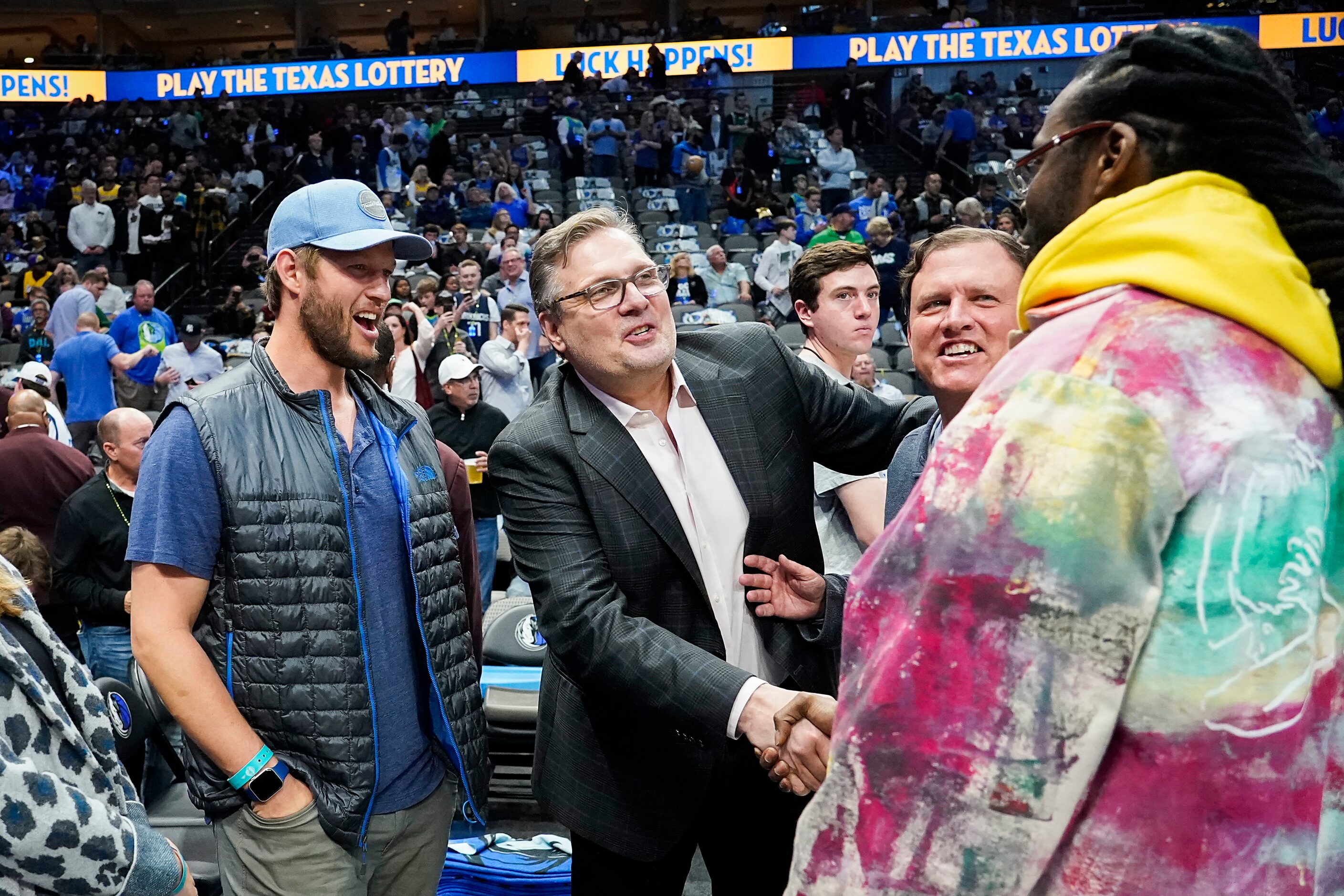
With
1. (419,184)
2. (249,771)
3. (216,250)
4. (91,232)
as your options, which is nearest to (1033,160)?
(249,771)

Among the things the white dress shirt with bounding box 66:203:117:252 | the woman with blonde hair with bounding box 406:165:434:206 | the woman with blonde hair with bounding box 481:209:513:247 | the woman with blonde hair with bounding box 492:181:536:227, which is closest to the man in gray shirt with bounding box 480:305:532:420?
the woman with blonde hair with bounding box 481:209:513:247

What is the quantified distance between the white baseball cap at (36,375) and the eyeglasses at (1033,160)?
Result: 7148 mm

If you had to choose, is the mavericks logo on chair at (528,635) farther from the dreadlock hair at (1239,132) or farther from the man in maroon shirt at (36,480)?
the dreadlock hair at (1239,132)

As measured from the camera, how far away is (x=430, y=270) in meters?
13.5

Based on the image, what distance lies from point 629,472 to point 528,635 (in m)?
2.26

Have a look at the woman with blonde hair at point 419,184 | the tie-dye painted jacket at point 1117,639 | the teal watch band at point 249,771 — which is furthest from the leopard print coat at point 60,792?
the woman with blonde hair at point 419,184

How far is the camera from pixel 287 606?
204cm

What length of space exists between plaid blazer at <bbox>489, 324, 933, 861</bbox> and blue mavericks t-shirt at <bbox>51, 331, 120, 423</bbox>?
8.51 m

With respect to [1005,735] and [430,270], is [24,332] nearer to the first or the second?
[430,270]

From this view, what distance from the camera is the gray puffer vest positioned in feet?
6.67

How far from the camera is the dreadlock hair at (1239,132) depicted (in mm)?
1041

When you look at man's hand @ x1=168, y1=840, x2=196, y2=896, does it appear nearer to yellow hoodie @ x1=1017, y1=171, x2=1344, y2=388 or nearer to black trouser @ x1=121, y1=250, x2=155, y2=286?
yellow hoodie @ x1=1017, y1=171, x2=1344, y2=388

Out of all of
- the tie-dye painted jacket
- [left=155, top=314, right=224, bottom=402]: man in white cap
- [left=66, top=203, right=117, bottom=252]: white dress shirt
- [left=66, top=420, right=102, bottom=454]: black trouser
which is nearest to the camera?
the tie-dye painted jacket

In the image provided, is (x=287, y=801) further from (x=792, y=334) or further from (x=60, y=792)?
(x=792, y=334)
